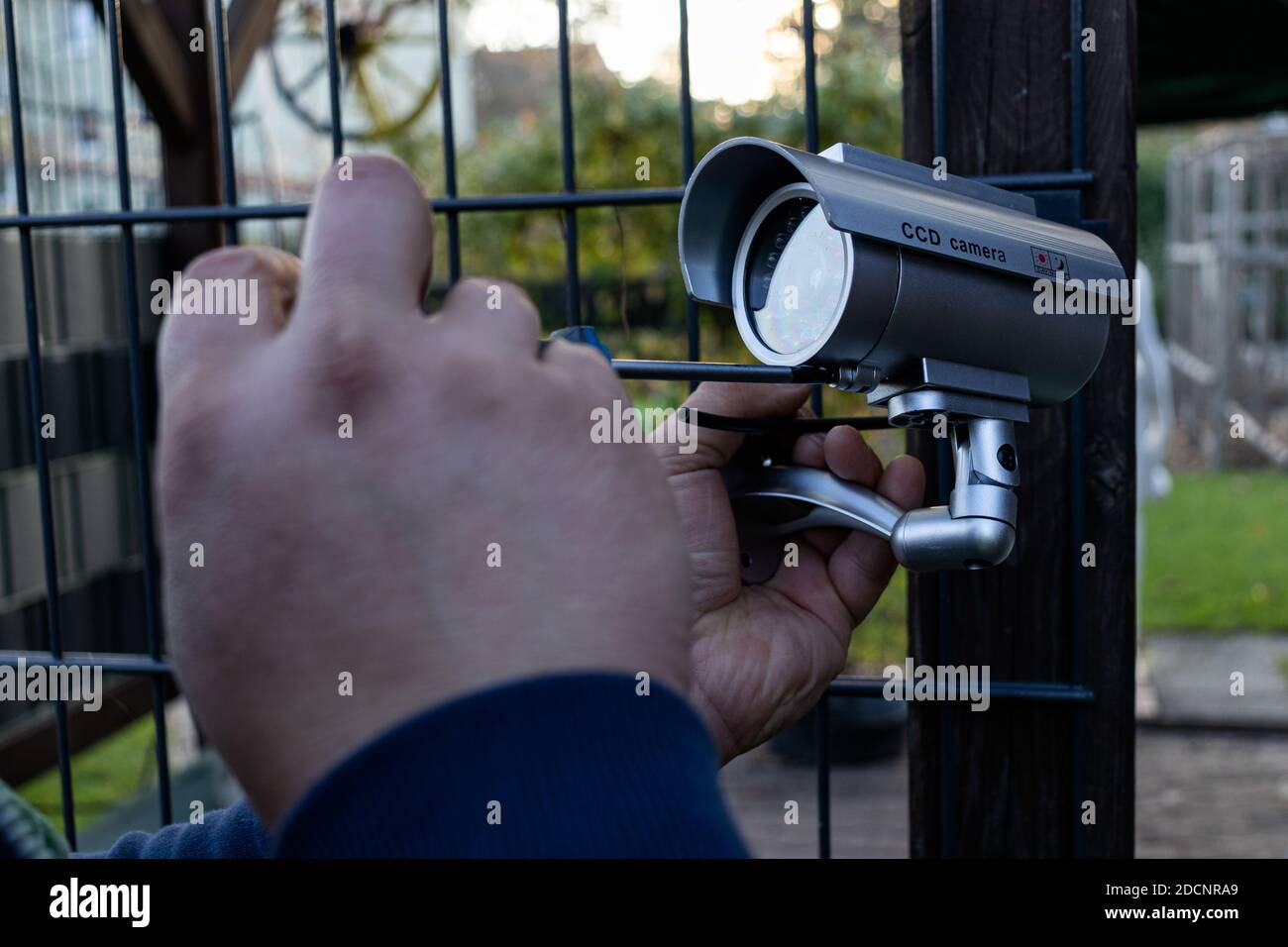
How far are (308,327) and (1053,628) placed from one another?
3.88ft

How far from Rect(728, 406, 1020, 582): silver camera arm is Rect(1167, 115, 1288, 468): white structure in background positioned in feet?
28.4

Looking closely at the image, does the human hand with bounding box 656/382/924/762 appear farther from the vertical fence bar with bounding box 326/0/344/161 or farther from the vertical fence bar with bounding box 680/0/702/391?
the vertical fence bar with bounding box 326/0/344/161

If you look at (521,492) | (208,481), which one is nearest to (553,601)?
(521,492)

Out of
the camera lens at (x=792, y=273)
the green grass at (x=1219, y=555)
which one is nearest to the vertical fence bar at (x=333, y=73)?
the camera lens at (x=792, y=273)

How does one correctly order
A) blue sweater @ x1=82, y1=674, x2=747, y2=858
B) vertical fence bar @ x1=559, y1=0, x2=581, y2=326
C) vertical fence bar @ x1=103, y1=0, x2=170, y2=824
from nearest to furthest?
1. blue sweater @ x1=82, y1=674, x2=747, y2=858
2. vertical fence bar @ x1=559, y1=0, x2=581, y2=326
3. vertical fence bar @ x1=103, y1=0, x2=170, y2=824

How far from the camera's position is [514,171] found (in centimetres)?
649

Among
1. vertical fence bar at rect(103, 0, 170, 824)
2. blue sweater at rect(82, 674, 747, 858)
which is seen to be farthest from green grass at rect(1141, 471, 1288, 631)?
blue sweater at rect(82, 674, 747, 858)

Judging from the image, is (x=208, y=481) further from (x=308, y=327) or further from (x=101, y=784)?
(x=101, y=784)

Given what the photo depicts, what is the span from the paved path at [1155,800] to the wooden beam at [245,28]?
2.64 metres

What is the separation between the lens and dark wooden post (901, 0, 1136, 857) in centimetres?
141

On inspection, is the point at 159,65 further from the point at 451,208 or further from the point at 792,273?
the point at 792,273

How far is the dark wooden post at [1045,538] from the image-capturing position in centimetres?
141

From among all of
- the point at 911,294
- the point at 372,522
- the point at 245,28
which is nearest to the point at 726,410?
the point at 911,294

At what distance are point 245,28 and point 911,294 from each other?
3047 millimetres
